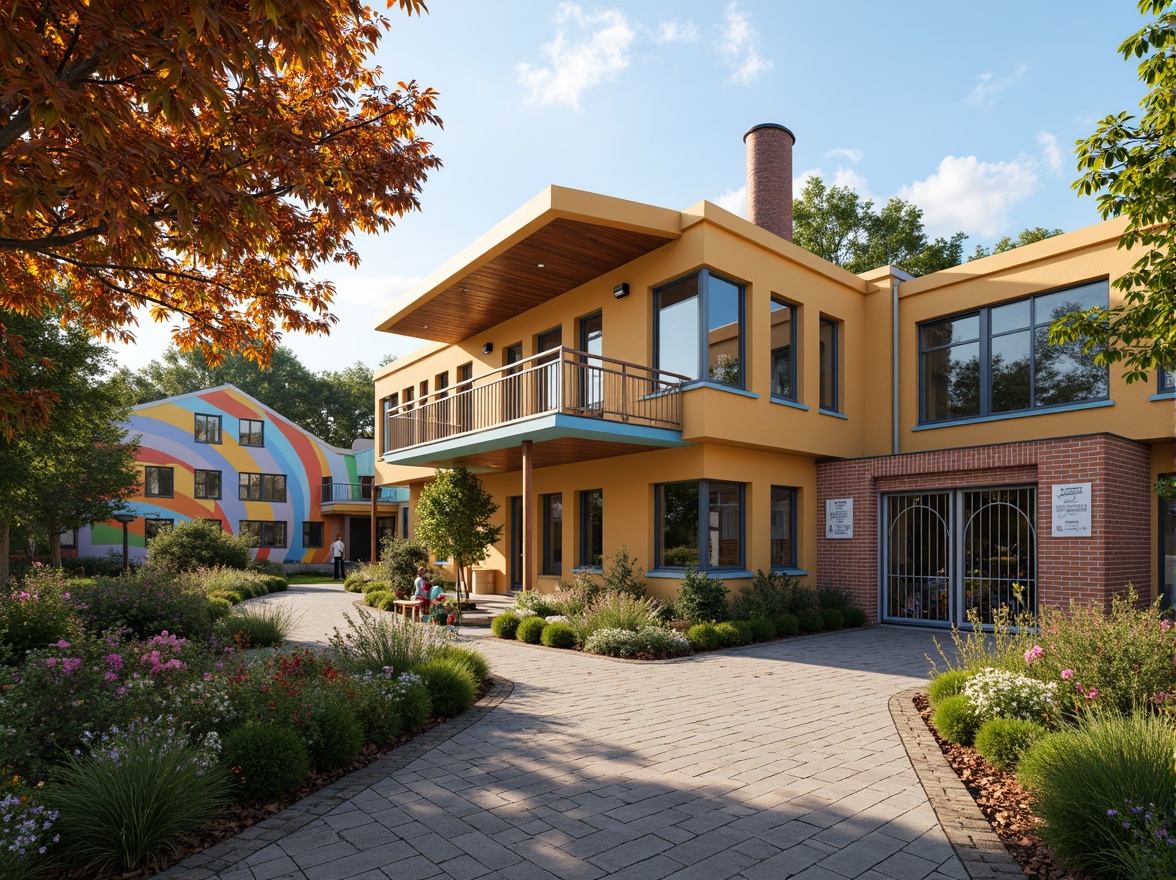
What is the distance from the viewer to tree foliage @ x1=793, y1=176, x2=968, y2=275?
30688 millimetres

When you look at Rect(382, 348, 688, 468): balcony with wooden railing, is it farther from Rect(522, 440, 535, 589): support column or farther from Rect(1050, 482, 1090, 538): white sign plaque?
Rect(1050, 482, 1090, 538): white sign plaque

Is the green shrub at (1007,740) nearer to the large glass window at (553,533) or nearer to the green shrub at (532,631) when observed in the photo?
the green shrub at (532,631)

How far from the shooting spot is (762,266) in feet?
47.5

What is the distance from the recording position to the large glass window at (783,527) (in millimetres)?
15016

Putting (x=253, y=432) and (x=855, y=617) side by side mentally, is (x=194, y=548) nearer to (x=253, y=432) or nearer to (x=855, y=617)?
(x=253, y=432)

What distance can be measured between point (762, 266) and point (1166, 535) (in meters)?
8.39

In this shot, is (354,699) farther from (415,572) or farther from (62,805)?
(415,572)

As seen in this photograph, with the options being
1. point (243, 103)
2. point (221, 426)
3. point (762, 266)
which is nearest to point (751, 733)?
point (243, 103)

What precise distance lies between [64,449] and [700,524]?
15454 millimetres

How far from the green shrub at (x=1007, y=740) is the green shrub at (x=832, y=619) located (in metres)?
8.06

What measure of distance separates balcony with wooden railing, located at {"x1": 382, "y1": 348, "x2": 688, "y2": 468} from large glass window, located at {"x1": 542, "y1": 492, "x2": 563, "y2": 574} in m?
1.60

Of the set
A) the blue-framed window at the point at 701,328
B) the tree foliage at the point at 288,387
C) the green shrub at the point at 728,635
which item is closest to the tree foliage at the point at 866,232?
the blue-framed window at the point at 701,328

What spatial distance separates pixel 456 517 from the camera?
1677 centimetres

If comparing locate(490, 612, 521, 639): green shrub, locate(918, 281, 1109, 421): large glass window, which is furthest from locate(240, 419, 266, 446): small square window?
locate(918, 281, 1109, 421): large glass window
